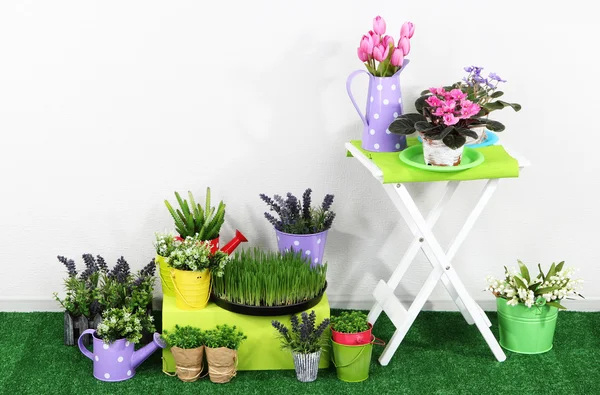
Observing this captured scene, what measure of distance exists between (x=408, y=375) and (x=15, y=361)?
4.51 feet

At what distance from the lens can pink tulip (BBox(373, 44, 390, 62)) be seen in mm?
2996

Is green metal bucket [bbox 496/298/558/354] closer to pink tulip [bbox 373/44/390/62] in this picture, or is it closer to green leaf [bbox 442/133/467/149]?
green leaf [bbox 442/133/467/149]

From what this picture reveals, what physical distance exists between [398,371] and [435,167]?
75 cm

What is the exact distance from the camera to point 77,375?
10.3 ft

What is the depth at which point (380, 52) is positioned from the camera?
2996 mm

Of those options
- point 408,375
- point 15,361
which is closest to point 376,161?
point 408,375

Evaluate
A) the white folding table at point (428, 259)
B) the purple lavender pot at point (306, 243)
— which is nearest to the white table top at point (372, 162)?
the white folding table at point (428, 259)

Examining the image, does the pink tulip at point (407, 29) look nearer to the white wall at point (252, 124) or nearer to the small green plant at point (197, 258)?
the white wall at point (252, 124)

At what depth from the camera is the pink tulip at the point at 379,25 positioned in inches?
119

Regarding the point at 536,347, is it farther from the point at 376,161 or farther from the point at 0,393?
the point at 0,393

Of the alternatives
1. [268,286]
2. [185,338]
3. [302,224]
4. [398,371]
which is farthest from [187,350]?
[398,371]

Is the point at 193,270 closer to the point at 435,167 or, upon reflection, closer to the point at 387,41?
the point at 435,167

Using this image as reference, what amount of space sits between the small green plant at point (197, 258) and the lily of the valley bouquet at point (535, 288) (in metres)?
0.99

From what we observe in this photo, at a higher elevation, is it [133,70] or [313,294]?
[133,70]
